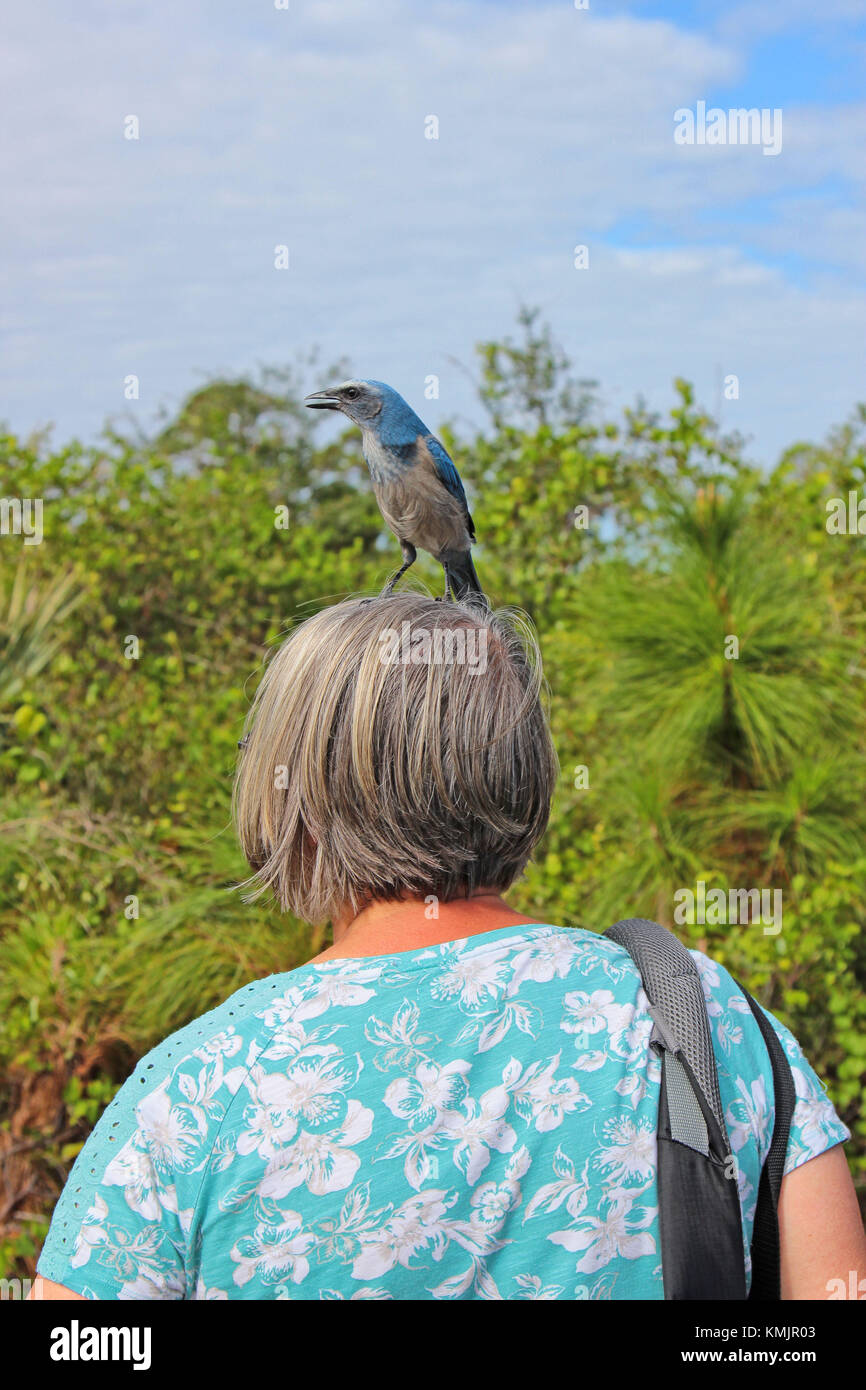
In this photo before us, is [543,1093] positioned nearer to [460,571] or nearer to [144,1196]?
[144,1196]

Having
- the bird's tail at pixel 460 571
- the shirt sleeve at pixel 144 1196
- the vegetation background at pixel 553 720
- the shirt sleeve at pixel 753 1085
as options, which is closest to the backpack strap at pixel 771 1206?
the shirt sleeve at pixel 753 1085

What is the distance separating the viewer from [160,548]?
656cm

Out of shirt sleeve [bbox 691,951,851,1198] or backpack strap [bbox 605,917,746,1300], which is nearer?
backpack strap [bbox 605,917,746,1300]

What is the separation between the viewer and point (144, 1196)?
1.34 m

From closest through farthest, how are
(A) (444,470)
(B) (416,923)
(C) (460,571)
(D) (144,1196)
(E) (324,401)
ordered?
1. (D) (144,1196)
2. (B) (416,923)
3. (E) (324,401)
4. (A) (444,470)
5. (C) (460,571)

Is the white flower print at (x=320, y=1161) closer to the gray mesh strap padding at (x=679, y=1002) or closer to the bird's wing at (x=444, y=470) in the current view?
the gray mesh strap padding at (x=679, y=1002)

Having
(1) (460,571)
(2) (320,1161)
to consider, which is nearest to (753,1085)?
(2) (320,1161)

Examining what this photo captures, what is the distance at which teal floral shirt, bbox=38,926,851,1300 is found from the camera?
1.35m

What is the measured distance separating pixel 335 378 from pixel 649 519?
437 cm

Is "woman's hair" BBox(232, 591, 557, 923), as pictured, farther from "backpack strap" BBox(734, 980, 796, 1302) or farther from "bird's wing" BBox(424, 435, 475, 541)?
"bird's wing" BBox(424, 435, 475, 541)

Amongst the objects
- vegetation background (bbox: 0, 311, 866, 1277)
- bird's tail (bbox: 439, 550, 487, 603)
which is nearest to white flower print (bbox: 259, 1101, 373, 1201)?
bird's tail (bbox: 439, 550, 487, 603)

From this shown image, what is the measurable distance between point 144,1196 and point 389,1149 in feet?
0.95

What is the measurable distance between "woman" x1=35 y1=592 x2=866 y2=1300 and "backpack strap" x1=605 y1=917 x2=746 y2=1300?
0.02m
